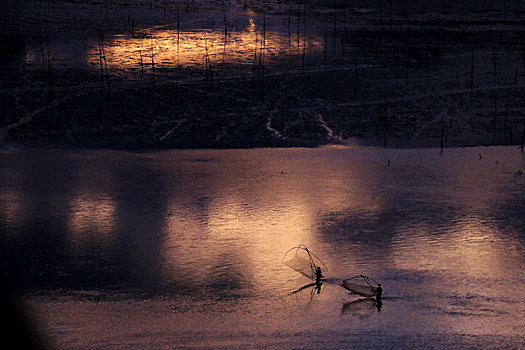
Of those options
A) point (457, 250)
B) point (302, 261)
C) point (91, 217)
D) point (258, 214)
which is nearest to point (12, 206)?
point (91, 217)

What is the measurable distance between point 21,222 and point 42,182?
97 centimetres

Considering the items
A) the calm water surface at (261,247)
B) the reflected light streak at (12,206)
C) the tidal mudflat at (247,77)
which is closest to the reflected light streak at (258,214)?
the calm water surface at (261,247)

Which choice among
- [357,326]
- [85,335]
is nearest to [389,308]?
[357,326]

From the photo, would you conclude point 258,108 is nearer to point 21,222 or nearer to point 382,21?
point 21,222

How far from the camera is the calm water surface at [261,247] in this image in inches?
118

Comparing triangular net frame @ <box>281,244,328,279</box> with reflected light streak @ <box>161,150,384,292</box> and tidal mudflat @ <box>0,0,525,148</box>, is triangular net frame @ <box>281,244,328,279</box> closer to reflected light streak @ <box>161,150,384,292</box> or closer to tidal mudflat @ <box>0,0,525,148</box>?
reflected light streak @ <box>161,150,384,292</box>

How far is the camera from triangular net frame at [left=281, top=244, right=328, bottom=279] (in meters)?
3.54

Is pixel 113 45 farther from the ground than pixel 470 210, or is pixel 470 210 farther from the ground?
pixel 113 45

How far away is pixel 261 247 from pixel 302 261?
0.30m

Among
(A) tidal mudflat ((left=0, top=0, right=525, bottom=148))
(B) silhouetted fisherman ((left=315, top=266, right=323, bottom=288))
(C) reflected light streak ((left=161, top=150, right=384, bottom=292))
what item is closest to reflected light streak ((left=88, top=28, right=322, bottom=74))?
(A) tidal mudflat ((left=0, top=0, right=525, bottom=148))

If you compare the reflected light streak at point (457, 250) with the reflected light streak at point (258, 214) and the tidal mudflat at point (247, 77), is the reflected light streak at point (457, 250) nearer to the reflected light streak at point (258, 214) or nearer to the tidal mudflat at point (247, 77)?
the reflected light streak at point (258, 214)

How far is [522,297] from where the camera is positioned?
3.27 m

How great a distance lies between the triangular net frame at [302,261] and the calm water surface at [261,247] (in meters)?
0.05

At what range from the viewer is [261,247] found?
3869 mm
